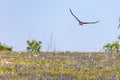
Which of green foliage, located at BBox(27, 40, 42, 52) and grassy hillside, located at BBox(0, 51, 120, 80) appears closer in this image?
grassy hillside, located at BBox(0, 51, 120, 80)

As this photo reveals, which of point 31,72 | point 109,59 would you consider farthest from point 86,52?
point 31,72

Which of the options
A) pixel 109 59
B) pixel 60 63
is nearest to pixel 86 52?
pixel 109 59

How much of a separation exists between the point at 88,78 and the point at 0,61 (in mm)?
6216

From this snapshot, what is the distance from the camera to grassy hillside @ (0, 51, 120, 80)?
1828cm

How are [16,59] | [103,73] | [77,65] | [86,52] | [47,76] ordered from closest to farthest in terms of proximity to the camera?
1. [47,76]
2. [103,73]
3. [77,65]
4. [16,59]
5. [86,52]

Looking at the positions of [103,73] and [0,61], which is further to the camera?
[0,61]

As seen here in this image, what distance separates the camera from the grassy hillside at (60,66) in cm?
1828

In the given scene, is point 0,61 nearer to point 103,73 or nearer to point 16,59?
point 16,59

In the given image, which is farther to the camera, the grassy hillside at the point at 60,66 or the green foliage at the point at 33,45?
the green foliage at the point at 33,45

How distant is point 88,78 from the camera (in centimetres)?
1828

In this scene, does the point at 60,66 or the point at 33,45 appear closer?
the point at 60,66

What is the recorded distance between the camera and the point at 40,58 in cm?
2456

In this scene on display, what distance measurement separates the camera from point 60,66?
71.0ft

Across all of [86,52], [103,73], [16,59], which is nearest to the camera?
[103,73]
